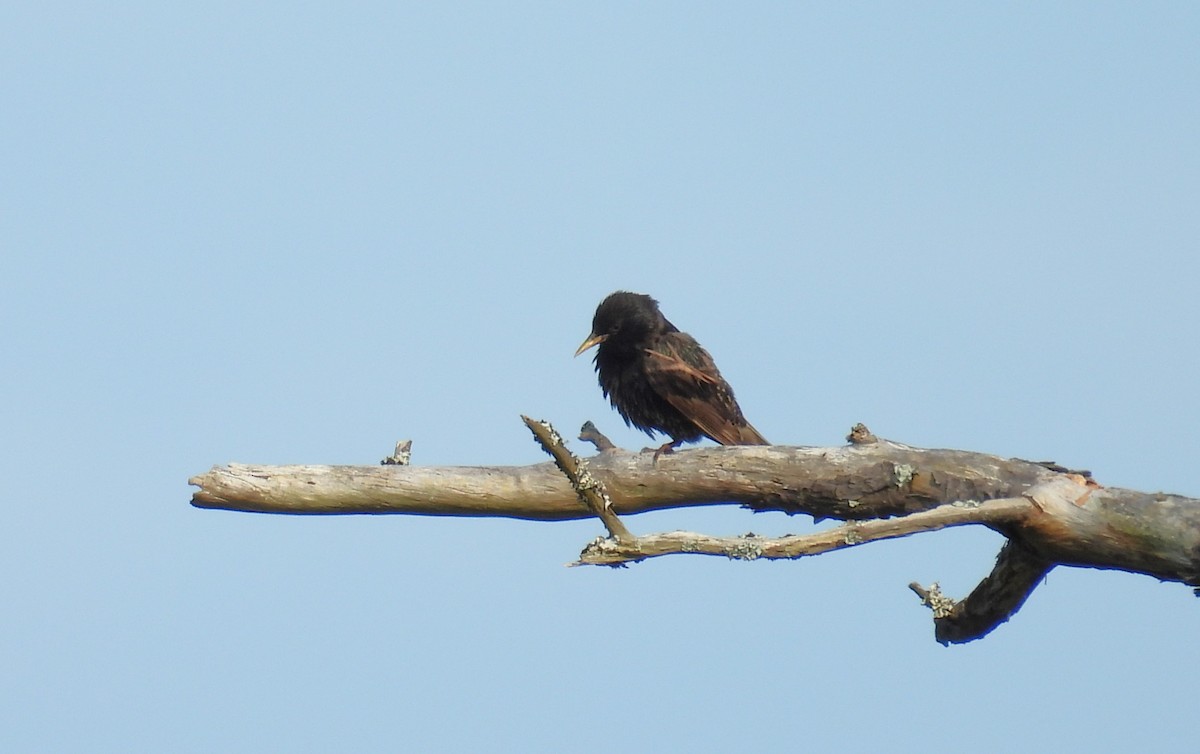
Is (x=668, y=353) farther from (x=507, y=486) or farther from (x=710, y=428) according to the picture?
(x=507, y=486)

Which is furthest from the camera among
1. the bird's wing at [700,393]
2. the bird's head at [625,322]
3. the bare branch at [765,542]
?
the bird's head at [625,322]

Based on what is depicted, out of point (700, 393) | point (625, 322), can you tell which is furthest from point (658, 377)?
point (625, 322)

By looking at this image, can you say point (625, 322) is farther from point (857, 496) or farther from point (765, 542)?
point (765, 542)

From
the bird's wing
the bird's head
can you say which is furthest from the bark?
the bird's head

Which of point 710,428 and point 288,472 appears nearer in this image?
point 288,472

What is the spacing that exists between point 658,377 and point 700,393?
266 millimetres

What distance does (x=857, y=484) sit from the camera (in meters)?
5.55

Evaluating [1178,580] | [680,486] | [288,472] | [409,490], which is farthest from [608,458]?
[1178,580]

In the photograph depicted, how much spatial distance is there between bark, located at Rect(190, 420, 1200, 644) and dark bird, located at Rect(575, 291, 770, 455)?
1.62 meters

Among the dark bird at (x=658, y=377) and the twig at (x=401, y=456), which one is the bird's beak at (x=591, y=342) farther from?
the twig at (x=401, y=456)

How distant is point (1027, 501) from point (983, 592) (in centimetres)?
76

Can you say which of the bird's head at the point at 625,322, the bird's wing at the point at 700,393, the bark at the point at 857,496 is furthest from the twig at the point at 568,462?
the bird's head at the point at 625,322

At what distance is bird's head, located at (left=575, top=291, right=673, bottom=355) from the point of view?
8180 millimetres

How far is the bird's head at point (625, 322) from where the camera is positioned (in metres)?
8.18
